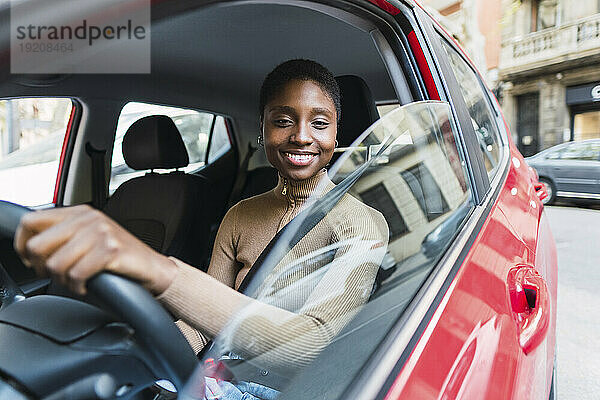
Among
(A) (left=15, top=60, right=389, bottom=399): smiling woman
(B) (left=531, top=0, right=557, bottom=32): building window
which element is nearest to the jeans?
(A) (left=15, top=60, right=389, bottom=399): smiling woman

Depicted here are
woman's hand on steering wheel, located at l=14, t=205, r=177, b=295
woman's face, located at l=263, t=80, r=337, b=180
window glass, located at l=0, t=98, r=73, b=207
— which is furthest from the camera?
window glass, located at l=0, t=98, r=73, b=207

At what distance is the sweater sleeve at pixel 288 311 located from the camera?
29.2 inches

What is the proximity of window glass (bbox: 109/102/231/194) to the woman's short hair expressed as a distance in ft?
4.05

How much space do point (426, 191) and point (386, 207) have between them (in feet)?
0.66

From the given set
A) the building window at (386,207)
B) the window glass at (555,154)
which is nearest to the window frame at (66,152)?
the building window at (386,207)

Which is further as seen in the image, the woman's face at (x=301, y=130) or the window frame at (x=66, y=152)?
the window frame at (x=66, y=152)

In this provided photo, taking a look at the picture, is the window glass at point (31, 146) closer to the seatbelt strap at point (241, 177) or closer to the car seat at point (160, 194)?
the car seat at point (160, 194)

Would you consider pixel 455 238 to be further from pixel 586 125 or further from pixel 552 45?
pixel 552 45

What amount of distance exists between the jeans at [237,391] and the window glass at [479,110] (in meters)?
1.16

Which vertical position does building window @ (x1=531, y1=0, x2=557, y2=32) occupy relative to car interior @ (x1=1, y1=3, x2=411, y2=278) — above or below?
above

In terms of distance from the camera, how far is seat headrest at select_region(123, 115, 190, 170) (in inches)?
94.3

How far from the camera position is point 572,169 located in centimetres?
892

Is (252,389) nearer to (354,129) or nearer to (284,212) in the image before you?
(284,212)

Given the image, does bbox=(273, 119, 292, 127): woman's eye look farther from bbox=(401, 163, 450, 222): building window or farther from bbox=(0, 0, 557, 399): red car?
bbox=(401, 163, 450, 222): building window
